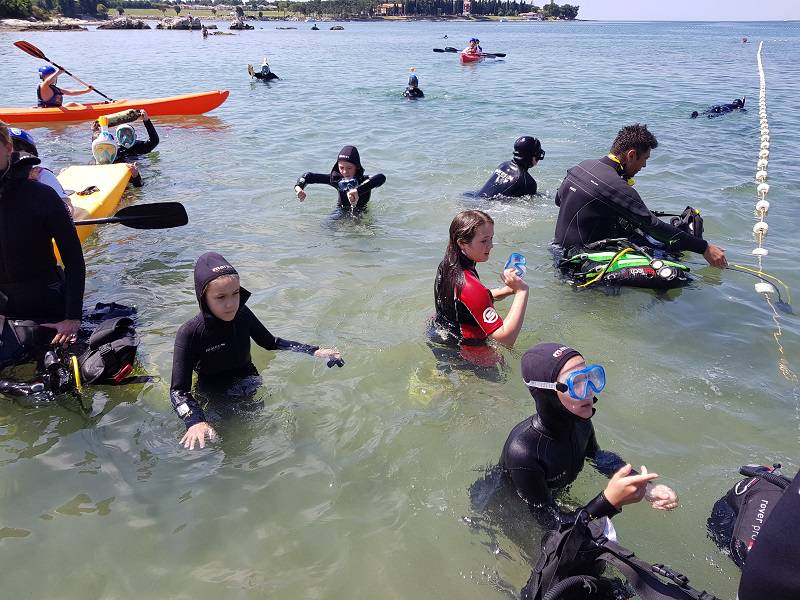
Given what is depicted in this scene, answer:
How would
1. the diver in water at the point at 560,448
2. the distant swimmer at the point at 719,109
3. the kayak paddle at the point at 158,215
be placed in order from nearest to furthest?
1. the diver in water at the point at 560,448
2. the kayak paddle at the point at 158,215
3. the distant swimmer at the point at 719,109

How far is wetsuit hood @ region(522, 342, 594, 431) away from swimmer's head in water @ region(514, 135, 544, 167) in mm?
5481

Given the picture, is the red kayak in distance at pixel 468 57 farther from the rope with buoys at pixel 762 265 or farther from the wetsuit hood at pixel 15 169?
the wetsuit hood at pixel 15 169

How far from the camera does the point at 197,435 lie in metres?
3.32

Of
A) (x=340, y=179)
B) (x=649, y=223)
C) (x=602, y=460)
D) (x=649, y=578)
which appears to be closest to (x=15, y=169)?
(x=602, y=460)

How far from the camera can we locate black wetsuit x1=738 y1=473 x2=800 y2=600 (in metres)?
1.53

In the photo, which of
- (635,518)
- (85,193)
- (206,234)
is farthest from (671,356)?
(85,193)

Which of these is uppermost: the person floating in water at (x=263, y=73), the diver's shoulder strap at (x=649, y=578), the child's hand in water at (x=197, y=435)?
the person floating in water at (x=263, y=73)

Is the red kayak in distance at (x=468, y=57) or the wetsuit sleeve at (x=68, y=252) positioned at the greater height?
the red kayak in distance at (x=468, y=57)

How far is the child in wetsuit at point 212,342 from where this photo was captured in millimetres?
3426

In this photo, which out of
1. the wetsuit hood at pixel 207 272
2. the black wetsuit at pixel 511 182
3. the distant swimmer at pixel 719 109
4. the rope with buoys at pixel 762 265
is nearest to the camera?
the wetsuit hood at pixel 207 272

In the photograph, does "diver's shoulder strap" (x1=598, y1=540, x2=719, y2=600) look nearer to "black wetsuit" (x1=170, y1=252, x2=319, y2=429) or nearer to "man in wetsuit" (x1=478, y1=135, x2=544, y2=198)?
"black wetsuit" (x1=170, y1=252, x2=319, y2=429)

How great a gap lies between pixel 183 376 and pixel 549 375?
7.33ft

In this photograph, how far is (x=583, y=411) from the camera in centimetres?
263

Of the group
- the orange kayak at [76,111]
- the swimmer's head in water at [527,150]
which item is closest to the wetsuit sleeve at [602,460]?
the swimmer's head in water at [527,150]
